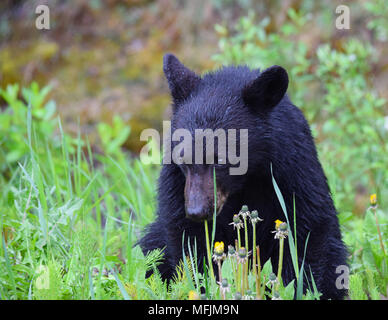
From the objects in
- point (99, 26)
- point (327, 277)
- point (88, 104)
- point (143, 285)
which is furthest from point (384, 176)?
point (99, 26)

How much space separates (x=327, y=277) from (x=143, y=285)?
→ 119 centimetres

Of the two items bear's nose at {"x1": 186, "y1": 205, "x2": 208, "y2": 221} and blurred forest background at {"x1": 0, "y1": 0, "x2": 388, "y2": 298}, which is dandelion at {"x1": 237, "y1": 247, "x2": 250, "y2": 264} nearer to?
bear's nose at {"x1": 186, "y1": 205, "x2": 208, "y2": 221}

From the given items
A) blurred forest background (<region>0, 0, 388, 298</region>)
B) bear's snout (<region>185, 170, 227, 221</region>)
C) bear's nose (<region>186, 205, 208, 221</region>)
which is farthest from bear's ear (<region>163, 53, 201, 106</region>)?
blurred forest background (<region>0, 0, 388, 298</region>)

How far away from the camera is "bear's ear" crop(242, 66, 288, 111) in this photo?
265 cm

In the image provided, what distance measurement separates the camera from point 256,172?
2809 mm

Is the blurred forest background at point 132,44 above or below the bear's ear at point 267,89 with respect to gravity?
above

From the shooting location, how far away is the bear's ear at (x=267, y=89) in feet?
8.70

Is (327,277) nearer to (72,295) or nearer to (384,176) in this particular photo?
(72,295)

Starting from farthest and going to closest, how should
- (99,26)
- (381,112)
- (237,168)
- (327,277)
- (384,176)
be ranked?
(99,26) < (381,112) < (384,176) < (327,277) < (237,168)

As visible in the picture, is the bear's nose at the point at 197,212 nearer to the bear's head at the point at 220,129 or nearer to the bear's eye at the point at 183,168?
the bear's head at the point at 220,129

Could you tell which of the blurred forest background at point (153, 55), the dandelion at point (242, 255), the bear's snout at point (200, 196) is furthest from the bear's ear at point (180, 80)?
the blurred forest background at point (153, 55)

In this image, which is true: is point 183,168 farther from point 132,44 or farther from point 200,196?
point 132,44

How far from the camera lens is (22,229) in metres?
2.78
